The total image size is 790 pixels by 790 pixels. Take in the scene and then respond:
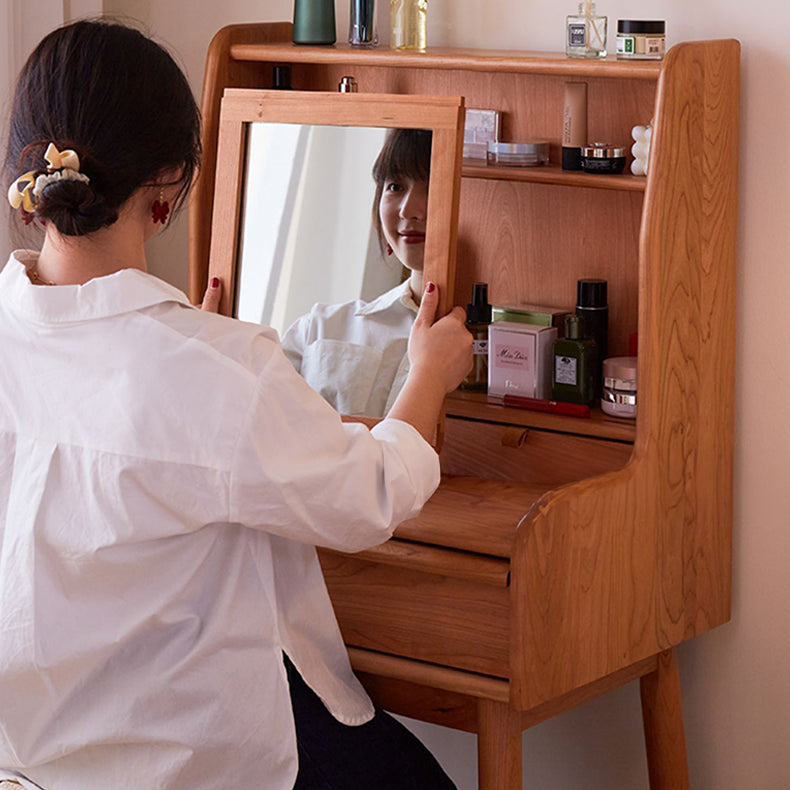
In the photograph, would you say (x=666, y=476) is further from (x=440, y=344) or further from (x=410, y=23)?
(x=410, y=23)

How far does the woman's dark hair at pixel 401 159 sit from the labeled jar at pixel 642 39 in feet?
0.96

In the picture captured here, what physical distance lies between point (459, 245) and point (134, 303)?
3.19 ft

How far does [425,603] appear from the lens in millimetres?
1594

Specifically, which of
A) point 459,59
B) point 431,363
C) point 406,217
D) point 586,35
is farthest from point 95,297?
point 586,35

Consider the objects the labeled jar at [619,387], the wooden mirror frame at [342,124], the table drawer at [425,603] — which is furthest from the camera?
the labeled jar at [619,387]

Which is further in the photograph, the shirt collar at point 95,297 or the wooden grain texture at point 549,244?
the wooden grain texture at point 549,244

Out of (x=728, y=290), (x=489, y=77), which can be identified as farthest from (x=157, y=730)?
(x=489, y=77)

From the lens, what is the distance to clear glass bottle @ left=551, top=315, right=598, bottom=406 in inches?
69.7

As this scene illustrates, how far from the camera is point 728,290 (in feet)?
5.79

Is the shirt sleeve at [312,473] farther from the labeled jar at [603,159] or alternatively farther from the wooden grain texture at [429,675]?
the labeled jar at [603,159]

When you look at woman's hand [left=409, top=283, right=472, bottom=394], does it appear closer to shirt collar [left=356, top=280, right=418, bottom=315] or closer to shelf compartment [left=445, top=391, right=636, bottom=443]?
shirt collar [left=356, top=280, right=418, bottom=315]

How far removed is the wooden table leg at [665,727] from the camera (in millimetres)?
1834

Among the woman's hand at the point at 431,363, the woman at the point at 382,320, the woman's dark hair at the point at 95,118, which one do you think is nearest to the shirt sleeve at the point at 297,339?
the woman at the point at 382,320

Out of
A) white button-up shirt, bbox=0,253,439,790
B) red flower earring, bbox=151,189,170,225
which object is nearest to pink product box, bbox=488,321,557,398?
white button-up shirt, bbox=0,253,439,790
